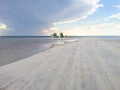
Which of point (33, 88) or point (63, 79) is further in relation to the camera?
point (63, 79)

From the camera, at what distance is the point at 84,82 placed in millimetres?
→ 5070

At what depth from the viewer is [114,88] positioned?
4.51 meters

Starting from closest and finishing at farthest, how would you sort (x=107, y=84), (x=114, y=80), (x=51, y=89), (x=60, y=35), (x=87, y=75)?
(x=51, y=89) < (x=107, y=84) < (x=114, y=80) < (x=87, y=75) < (x=60, y=35)

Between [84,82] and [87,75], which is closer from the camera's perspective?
[84,82]

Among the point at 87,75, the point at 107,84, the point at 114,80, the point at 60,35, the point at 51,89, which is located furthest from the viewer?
the point at 60,35

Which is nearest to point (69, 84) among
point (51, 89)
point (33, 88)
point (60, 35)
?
point (51, 89)

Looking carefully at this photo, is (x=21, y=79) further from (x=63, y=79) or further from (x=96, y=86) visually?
(x=96, y=86)

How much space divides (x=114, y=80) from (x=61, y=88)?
2.08 meters

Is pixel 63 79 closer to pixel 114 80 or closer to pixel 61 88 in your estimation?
pixel 61 88

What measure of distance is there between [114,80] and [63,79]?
184 cm

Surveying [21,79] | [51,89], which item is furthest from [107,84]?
[21,79]

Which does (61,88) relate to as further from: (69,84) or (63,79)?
(63,79)

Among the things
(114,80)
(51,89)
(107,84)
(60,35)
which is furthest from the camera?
(60,35)

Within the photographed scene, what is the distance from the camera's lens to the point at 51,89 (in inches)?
176
